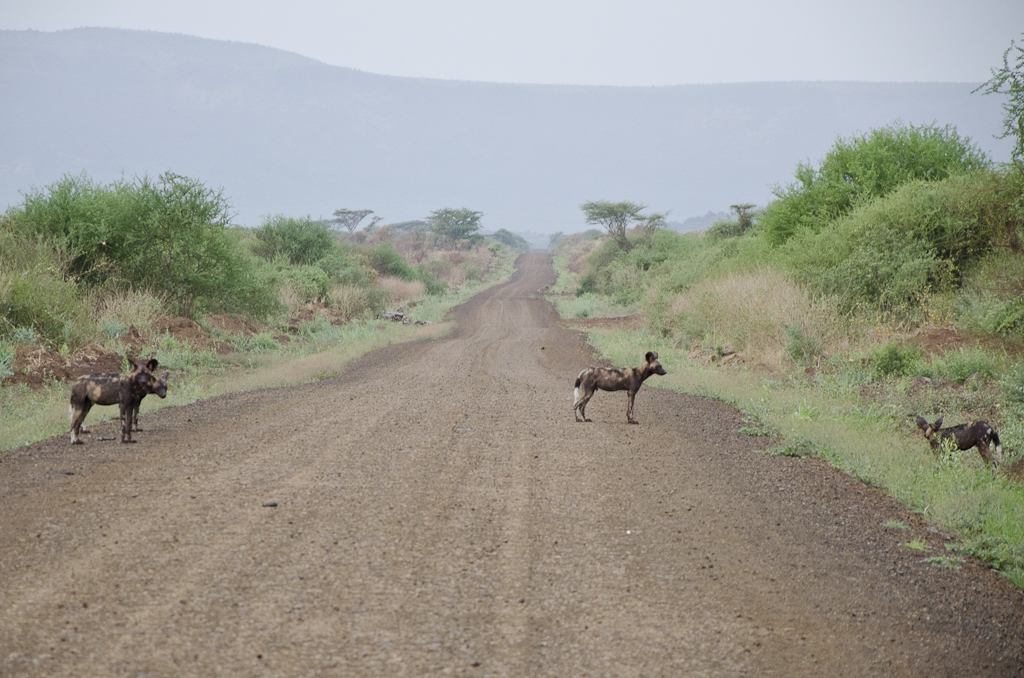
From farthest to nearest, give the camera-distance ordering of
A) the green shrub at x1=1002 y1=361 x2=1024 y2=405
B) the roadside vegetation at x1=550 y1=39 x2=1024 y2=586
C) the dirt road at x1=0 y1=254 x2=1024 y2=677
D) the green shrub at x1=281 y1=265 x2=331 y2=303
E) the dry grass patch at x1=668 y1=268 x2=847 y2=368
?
the green shrub at x1=281 y1=265 x2=331 y2=303 < the dry grass patch at x1=668 y1=268 x2=847 y2=368 < the green shrub at x1=1002 y1=361 x2=1024 y2=405 < the roadside vegetation at x1=550 y1=39 x2=1024 y2=586 < the dirt road at x1=0 y1=254 x2=1024 y2=677

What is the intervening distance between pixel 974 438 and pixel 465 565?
24.2ft

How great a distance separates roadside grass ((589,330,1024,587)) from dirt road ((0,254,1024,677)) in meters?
0.31

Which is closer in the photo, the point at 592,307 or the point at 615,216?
the point at 592,307

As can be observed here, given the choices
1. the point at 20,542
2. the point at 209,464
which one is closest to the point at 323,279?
the point at 209,464

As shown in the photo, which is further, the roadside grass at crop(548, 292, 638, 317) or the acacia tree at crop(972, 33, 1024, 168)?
the roadside grass at crop(548, 292, 638, 317)

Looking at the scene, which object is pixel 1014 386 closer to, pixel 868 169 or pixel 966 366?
pixel 966 366

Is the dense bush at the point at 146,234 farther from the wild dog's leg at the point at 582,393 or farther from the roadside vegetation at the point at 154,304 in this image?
the wild dog's leg at the point at 582,393

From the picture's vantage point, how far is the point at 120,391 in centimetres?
897

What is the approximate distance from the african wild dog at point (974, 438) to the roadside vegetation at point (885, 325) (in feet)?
0.64

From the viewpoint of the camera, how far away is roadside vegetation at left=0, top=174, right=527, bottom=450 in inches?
595

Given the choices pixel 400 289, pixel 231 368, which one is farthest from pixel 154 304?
pixel 400 289

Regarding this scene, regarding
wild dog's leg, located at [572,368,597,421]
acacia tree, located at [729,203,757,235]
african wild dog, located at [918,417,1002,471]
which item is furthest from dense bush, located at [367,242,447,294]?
african wild dog, located at [918,417,1002,471]

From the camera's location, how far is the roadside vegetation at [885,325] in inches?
341

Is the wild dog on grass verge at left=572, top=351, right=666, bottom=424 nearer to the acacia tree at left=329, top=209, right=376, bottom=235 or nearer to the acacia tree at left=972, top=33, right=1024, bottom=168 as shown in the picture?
the acacia tree at left=972, top=33, right=1024, bottom=168
